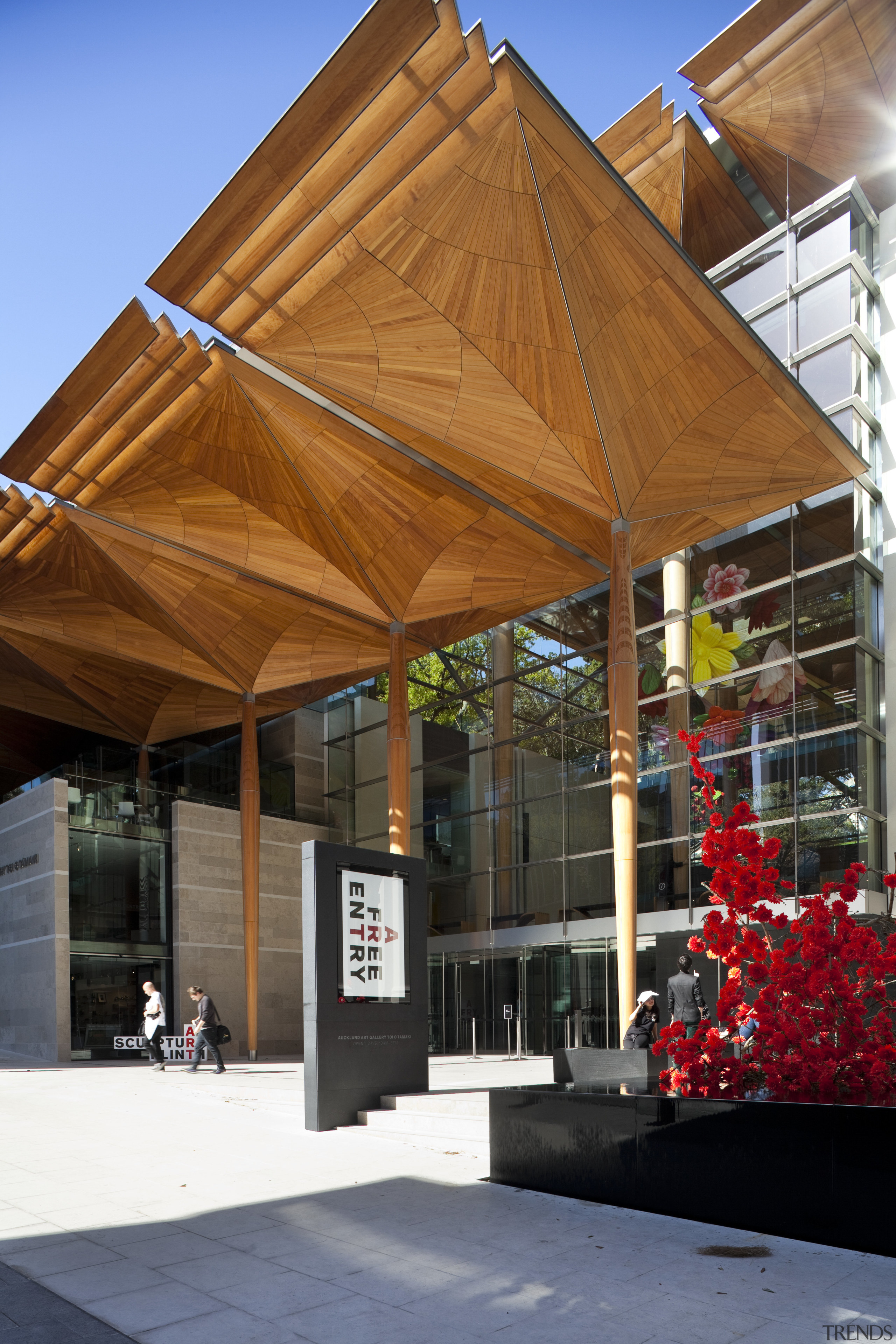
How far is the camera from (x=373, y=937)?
12.5 m

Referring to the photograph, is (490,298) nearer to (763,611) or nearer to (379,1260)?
(763,611)

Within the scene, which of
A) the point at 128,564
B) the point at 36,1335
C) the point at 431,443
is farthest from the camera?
the point at 128,564

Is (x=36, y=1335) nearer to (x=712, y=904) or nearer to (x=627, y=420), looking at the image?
(x=627, y=420)

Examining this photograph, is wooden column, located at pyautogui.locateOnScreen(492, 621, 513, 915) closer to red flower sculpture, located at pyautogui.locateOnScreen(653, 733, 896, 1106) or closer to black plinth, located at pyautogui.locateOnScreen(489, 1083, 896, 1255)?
black plinth, located at pyautogui.locateOnScreen(489, 1083, 896, 1255)

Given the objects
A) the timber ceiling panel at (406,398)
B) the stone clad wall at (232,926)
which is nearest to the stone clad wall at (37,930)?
the stone clad wall at (232,926)

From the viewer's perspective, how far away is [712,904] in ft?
69.3

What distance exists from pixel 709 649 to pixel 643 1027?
10815 mm

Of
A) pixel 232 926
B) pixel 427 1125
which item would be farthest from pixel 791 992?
pixel 232 926

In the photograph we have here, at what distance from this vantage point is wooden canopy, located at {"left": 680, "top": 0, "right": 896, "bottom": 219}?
19594 millimetres

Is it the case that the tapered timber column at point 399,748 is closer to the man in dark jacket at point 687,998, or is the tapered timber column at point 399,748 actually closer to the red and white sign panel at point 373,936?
the red and white sign panel at point 373,936

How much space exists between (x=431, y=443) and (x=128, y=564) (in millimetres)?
8605

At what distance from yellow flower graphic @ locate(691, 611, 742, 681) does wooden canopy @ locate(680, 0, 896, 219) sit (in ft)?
28.9

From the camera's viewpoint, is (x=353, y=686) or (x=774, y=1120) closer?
(x=774, y=1120)

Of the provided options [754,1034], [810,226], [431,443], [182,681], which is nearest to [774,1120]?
[754,1034]
